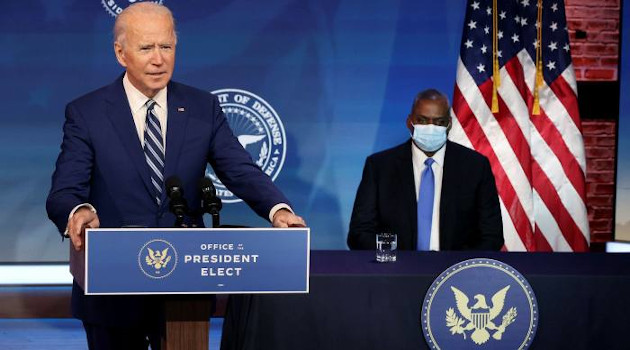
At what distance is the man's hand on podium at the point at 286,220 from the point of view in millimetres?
2316

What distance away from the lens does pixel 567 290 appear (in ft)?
9.74

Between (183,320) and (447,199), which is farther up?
(447,199)

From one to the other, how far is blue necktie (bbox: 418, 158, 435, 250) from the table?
3.97ft

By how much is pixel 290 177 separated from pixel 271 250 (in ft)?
11.3

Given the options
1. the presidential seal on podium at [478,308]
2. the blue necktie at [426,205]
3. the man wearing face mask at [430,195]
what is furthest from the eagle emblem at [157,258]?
the blue necktie at [426,205]

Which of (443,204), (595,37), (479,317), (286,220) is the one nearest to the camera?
(286,220)

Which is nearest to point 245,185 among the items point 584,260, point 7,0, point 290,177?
point 584,260

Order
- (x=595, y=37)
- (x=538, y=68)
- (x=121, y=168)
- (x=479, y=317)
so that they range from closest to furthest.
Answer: (x=121, y=168), (x=479, y=317), (x=538, y=68), (x=595, y=37)

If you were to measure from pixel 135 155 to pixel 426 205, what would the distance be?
196cm

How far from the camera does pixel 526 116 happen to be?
17.4 ft

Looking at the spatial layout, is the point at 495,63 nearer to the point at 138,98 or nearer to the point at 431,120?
the point at 431,120

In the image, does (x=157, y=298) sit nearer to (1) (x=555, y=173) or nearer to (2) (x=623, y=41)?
(1) (x=555, y=173)

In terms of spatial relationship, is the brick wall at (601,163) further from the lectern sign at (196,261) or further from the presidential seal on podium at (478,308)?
the lectern sign at (196,261)

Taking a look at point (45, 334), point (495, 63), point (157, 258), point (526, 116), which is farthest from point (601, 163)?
point (157, 258)
